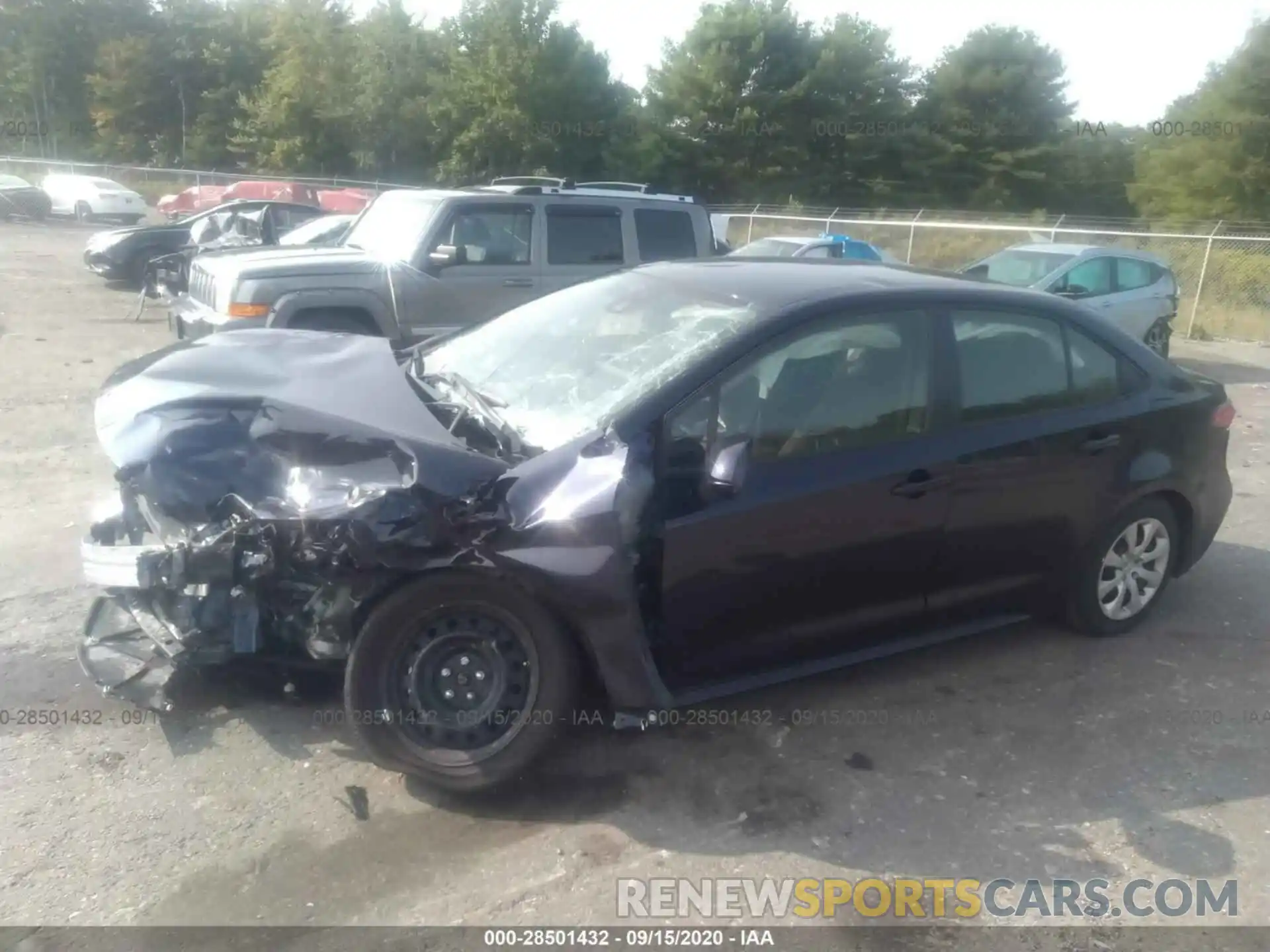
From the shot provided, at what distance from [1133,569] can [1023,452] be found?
1.10 meters

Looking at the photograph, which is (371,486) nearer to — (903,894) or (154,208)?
(903,894)

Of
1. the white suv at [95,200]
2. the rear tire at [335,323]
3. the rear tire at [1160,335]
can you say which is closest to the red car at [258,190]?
the white suv at [95,200]

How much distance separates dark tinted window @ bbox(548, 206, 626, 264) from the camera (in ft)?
30.2

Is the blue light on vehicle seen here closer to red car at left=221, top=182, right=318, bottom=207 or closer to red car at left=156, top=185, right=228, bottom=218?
red car at left=221, top=182, right=318, bottom=207

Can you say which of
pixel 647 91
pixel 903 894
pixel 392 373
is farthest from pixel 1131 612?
pixel 647 91

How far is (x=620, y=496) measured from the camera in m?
3.51

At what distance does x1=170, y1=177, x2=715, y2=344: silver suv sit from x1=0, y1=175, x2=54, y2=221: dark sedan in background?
22715 millimetres

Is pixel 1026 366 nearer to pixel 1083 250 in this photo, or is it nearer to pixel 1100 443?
pixel 1100 443

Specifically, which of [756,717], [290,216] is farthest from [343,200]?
[756,717]

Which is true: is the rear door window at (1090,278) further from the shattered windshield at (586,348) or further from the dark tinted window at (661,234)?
the shattered windshield at (586,348)

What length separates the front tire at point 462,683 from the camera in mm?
3510

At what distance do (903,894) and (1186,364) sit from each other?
543 inches

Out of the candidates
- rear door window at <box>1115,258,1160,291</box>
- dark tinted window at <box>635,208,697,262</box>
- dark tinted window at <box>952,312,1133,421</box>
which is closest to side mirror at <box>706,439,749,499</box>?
dark tinted window at <box>952,312,1133,421</box>

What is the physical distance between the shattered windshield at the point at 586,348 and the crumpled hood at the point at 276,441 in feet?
1.10
